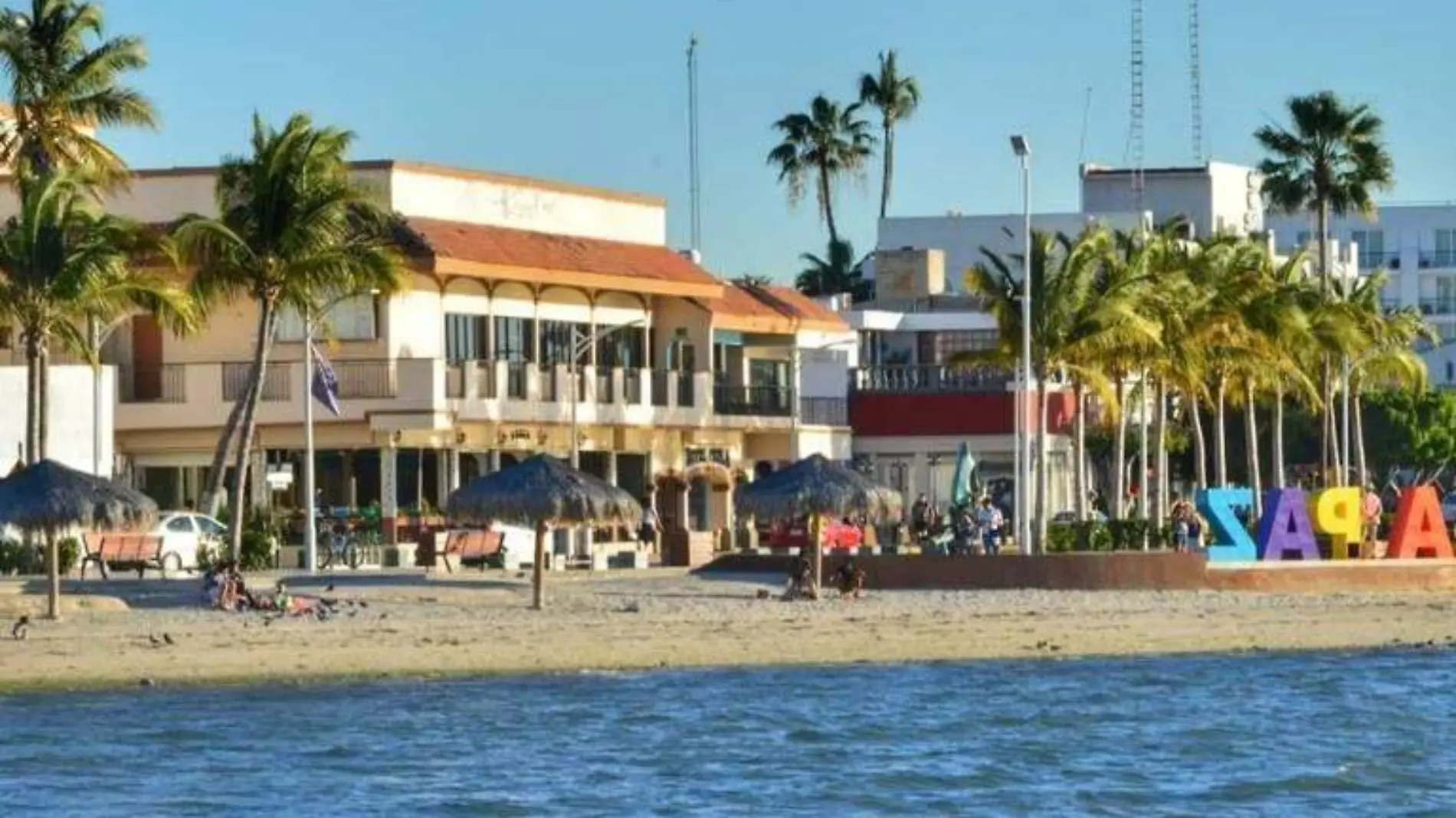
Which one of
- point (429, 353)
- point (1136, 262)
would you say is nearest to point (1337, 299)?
point (1136, 262)

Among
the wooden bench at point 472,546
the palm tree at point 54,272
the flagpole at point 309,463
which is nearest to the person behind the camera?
the palm tree at point 54,272

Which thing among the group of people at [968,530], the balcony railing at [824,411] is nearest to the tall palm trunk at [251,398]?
the group of people at [968,530]

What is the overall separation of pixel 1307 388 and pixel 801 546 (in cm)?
2013

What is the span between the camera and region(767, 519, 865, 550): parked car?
6391 cm

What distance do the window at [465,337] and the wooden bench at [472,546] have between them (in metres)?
7.30

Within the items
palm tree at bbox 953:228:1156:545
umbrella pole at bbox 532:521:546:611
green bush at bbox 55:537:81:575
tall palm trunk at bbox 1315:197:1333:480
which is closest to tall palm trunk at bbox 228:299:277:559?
green bush at bbox 55:537:81:575

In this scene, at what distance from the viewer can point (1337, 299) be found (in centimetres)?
8419

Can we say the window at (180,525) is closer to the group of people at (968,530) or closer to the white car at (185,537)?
the white car at (185,537)

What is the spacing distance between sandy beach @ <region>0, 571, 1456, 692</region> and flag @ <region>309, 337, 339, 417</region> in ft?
17.2

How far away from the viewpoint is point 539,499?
47.2m

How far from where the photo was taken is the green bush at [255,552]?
5741 cm

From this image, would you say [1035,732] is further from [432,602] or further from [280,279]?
[280,279]

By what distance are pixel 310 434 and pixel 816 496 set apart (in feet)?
36.8

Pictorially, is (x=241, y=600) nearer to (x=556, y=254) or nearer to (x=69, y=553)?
(x=69, y=553)
